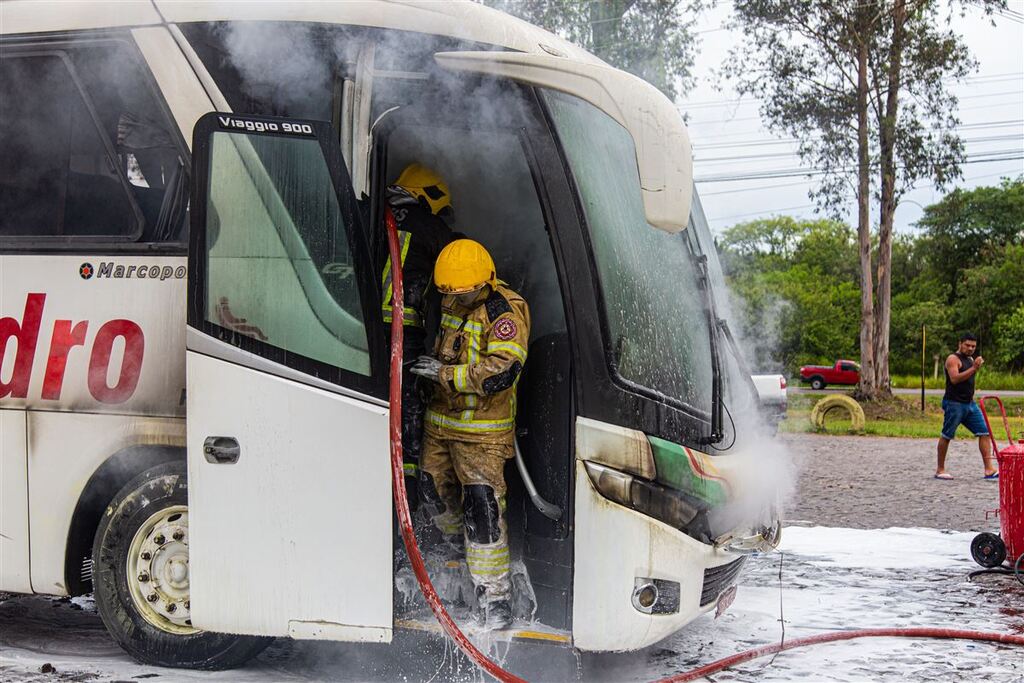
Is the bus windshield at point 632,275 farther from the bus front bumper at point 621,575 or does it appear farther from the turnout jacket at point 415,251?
the turnout jacket at point 415,251

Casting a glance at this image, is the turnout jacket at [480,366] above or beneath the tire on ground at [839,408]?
above

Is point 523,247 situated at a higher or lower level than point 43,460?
higher

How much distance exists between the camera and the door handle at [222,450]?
4.37 meters

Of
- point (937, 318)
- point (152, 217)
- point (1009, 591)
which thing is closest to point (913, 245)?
point (937, 318)

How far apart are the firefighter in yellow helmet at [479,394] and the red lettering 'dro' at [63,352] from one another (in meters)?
1.35

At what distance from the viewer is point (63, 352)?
4895mm

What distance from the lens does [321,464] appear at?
434 cm

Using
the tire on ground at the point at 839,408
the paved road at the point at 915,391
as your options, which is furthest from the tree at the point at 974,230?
the tire on ground at the point at 839,408

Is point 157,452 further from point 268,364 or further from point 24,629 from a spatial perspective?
point 24,629

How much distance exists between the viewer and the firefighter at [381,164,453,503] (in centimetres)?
467

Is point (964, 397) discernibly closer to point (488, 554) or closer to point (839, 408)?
point (488, 554)

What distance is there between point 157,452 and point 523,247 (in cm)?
200

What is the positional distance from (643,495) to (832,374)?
1732 inches

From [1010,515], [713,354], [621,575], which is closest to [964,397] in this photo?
[1010,515]
